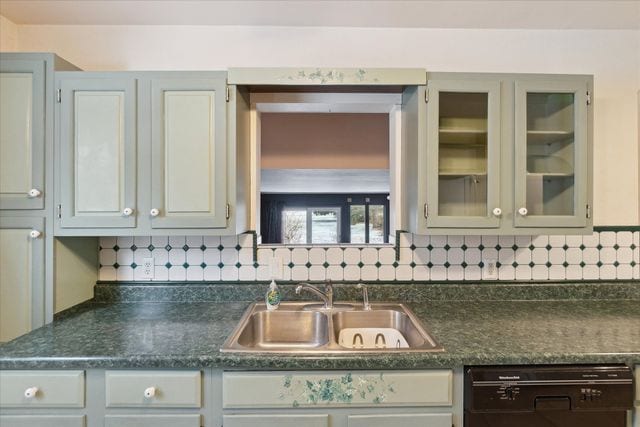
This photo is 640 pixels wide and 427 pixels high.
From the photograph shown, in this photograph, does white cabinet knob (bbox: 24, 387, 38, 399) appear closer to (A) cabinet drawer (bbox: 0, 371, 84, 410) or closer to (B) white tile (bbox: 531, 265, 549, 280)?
(A) cabinet drawer (bbox: 0, 371, 84, 410)

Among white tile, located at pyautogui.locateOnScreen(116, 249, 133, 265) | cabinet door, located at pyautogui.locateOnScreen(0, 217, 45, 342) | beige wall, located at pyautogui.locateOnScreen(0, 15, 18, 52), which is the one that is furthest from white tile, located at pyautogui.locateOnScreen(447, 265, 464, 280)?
beige wall, located at pyautogui.locateOnScreen(0, 15, 18, 52)

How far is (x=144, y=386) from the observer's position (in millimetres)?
1220

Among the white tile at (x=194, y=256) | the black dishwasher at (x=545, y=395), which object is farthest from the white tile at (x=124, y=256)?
the black dishwasher at (x=545, y=395)

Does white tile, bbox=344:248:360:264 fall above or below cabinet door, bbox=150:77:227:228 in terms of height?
below

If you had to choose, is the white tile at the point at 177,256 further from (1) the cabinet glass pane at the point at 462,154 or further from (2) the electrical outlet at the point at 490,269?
(2) the electrical outlet at the point at 490,269

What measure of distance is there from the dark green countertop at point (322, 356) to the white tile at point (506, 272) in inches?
6.3

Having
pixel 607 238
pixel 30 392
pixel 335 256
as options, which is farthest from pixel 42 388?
pixel 607 238

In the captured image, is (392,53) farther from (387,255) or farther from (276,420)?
(276,420)

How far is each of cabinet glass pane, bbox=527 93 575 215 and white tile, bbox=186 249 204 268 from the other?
164 cm

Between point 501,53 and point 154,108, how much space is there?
1809 mm

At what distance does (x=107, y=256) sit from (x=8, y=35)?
126 centimetres

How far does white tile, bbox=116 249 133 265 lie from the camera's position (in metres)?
1.87

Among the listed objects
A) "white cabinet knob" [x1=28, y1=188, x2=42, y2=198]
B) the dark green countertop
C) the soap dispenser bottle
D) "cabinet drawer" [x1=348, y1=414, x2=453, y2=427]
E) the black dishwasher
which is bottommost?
"cabinet drawer" [x1=348, y1=414, x2=453, y2=427]

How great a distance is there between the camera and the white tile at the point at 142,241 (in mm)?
1867
